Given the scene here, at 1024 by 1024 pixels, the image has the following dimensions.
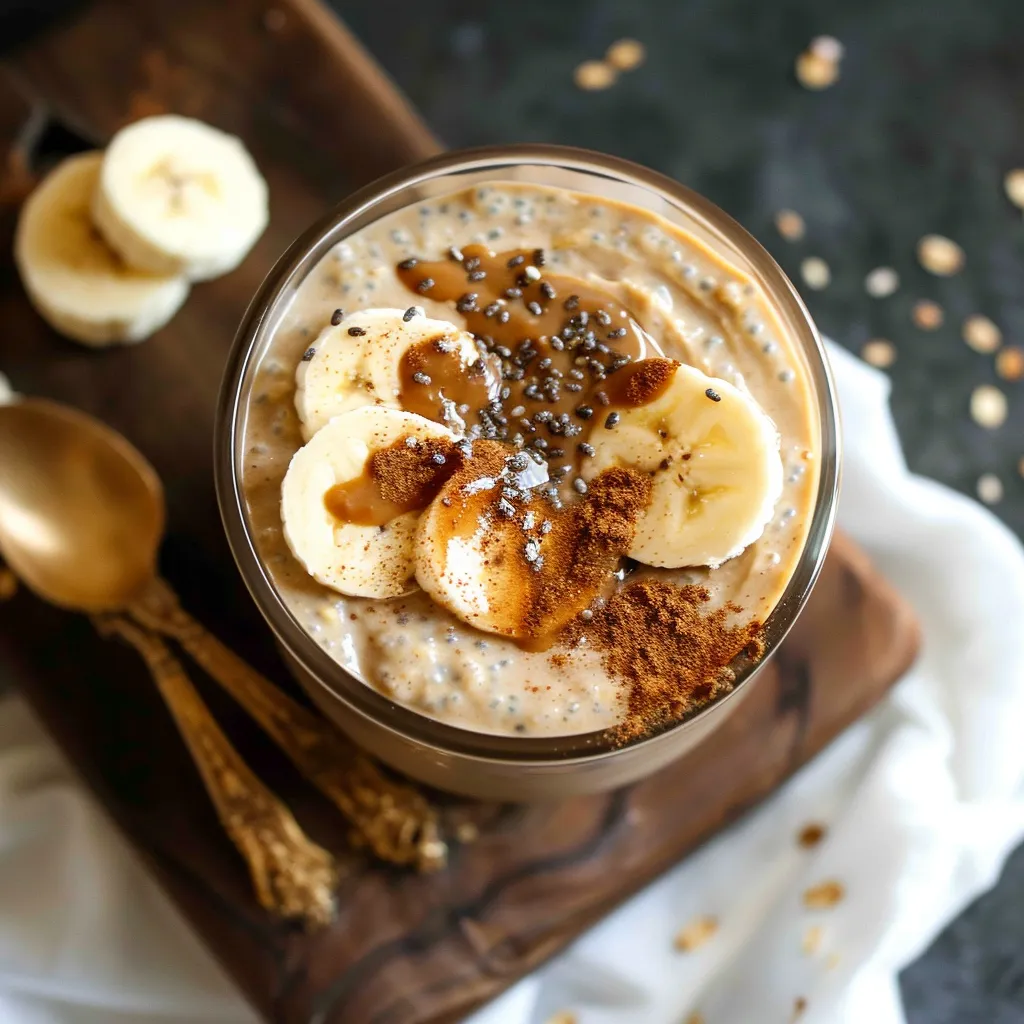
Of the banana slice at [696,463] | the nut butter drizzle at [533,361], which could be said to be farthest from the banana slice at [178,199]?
the banana slice at [696,463]

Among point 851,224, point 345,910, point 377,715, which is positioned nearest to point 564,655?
point 377,715

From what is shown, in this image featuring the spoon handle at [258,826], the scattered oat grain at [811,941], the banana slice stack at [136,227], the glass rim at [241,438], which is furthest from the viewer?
the scattered oat grain at [811,941]

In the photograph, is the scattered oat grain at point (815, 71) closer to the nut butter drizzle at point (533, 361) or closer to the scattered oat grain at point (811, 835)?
the nut butter drizzle at point (533, 361)

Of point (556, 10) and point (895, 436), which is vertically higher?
point (556, 10)

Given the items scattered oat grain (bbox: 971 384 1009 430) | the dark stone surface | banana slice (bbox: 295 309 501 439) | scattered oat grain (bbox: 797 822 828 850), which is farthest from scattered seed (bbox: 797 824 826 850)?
banana slice (bbox: 295 309 501 439)

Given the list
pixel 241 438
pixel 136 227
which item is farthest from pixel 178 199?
pixel 241 438

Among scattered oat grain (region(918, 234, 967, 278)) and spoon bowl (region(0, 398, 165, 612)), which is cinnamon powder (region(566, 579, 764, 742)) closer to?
spoon bowl (region(0, 398, 165, 612))

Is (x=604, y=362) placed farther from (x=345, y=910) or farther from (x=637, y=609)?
(x=345, y=910)
